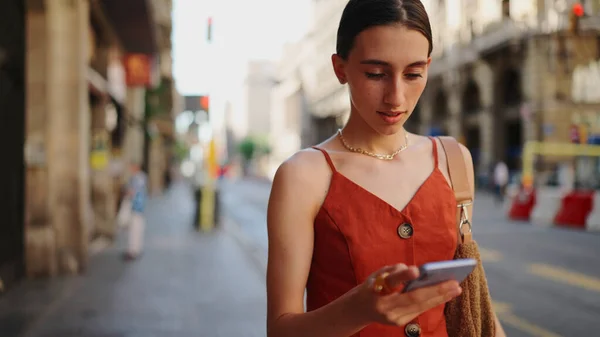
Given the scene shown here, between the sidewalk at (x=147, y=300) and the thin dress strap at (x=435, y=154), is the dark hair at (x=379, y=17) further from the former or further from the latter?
the sidewalk at (x=147, y=300)

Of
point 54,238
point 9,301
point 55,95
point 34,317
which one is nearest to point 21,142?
point 55,95

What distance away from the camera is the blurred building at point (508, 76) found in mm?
28953

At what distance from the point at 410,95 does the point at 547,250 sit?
1158 centimetres

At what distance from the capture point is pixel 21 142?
9.92 m

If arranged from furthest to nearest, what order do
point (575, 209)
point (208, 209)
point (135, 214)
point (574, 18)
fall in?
point (208, 209) < point (575, 209) < point (574, 18) < point (135, 214)

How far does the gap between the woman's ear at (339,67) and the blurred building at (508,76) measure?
20368 mm

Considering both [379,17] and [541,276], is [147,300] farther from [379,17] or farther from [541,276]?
[379,17]

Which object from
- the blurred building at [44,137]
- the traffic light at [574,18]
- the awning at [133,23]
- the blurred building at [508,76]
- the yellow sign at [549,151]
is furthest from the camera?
the blurred building at [508,76]

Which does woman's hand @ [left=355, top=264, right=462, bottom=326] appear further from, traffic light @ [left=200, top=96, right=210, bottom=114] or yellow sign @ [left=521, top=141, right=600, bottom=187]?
yellow sign @ [left=521, top=141, right=600, bottom=187]

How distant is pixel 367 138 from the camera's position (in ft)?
5.76

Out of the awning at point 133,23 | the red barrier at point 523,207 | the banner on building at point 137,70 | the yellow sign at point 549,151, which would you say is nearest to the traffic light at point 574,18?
the red barrier at point 523,207

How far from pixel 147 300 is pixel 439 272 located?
714cm

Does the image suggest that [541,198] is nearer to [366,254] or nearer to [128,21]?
[128,21]

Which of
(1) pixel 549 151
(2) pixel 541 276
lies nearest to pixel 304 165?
(2) pixel 541 276
